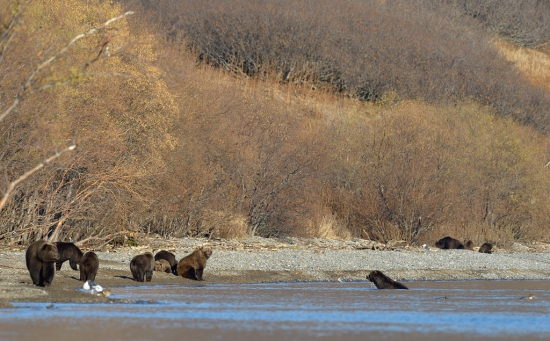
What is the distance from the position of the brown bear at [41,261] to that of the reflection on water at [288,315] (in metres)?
1.36

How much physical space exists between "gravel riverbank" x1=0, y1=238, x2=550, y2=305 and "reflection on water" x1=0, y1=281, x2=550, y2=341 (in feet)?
3.53

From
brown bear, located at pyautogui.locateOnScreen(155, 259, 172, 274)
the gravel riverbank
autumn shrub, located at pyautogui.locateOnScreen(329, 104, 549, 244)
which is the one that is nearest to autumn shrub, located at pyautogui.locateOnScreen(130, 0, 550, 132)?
autumn shrub, located at pyautogui.locateOnScreen(329, 104, 549, 244)

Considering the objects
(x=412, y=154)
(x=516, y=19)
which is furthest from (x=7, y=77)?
(x=516, y=19)

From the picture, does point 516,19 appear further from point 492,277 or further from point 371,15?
point 492,277

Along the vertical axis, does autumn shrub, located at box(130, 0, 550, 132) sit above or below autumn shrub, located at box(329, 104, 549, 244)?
above

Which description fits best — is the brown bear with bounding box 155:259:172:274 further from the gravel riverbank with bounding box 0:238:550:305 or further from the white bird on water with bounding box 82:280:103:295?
the white bird on water with bounding box 82:280:103:295

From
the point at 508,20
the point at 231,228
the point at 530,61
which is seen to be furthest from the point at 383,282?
the point at 508,20

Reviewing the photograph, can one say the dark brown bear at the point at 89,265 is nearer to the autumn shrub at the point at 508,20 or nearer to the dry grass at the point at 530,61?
the dry grass at the point at 530,61

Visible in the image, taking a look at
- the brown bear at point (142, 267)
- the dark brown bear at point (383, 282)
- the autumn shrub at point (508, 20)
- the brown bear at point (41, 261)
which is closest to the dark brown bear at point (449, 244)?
the dark brown bear at point (383, 282)

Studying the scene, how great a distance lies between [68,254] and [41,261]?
105 inches

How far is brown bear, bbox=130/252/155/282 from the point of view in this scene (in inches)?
827

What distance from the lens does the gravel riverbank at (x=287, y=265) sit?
19.8m

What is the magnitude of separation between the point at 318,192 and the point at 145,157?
1285cm

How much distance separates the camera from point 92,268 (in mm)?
19688
